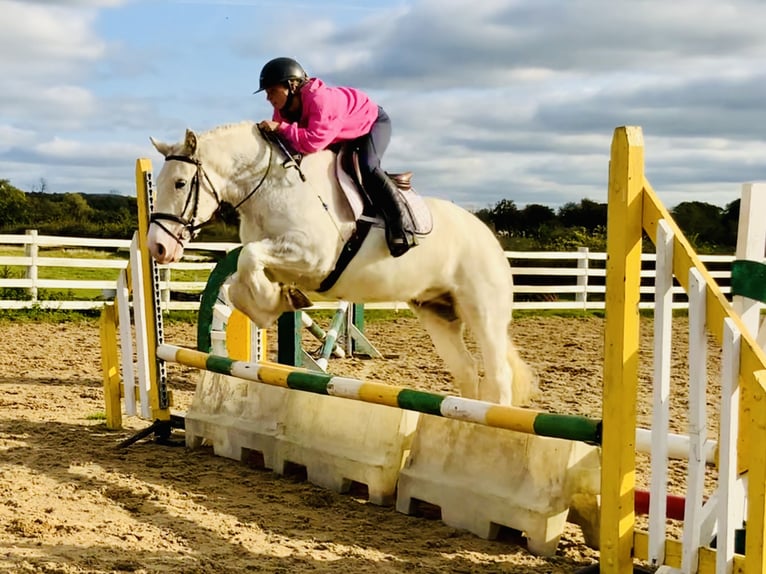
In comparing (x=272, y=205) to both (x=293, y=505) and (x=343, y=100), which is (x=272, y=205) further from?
(x=293, y=505)

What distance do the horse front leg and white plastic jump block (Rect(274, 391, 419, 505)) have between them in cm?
58

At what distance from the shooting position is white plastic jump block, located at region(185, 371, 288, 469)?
505cm

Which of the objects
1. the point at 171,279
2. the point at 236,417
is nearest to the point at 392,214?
the point at 236,417

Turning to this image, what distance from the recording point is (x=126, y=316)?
5883 mm

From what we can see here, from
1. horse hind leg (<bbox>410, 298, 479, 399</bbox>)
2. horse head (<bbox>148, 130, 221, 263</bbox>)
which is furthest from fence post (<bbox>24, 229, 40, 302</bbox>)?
horse head (<bbox>148, 130, 221, 263</bbox>)

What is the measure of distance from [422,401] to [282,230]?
123 centimetres

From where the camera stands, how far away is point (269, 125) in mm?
4691

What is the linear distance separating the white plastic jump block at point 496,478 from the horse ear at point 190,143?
67.7 inches

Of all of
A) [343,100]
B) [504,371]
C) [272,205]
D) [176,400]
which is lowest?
[176,400]

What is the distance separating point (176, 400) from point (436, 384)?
235 cm

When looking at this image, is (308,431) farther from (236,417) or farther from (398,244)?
(398,244)

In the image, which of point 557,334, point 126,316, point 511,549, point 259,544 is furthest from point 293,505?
point 557,334

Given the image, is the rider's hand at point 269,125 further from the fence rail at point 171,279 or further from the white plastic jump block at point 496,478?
the fence rail at point 171,279

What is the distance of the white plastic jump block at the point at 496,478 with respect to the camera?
359 cm
